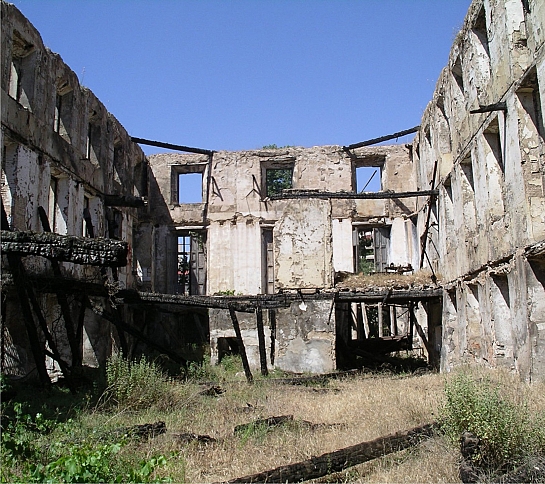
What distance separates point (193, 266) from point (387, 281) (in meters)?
9.62

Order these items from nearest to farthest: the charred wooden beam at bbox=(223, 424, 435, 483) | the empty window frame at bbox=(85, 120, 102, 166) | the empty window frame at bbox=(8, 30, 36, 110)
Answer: the charred wooden beam at bbox=(223, 424, 435, 483), the empty window frame at bbox=(8, 30, 36, 110), the empty window frame at bbox=(85, 120, 102, 166)

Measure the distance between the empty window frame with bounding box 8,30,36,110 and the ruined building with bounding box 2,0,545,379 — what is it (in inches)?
1.4

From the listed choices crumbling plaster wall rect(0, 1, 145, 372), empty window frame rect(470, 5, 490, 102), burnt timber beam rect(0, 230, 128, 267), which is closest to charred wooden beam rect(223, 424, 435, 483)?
burnt timber beam rect(0, 230, 128, 267)

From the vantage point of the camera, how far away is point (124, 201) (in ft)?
60.4

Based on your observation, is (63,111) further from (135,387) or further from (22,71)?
(135,387)

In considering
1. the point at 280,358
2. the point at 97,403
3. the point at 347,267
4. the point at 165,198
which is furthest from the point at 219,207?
the point at 97,403

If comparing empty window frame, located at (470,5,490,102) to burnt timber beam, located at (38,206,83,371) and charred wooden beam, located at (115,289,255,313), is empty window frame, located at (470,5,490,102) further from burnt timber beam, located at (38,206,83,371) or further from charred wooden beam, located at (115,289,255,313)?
burnt timber beam, located at (38,206,83,371)

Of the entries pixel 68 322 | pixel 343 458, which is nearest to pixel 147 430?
pixel 343 458

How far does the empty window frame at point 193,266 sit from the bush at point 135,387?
13084mm

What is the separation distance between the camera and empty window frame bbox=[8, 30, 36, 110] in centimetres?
1427

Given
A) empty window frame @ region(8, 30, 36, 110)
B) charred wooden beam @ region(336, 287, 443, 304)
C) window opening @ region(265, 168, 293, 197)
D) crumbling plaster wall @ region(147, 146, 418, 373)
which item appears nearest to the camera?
empty window frame @ region(8, 30, 36, 110)

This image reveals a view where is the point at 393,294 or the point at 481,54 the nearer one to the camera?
the point at 481,54

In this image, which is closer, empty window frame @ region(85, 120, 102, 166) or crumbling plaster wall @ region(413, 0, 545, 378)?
crumbling plaster wall @ region(413, 0, 545, 378)

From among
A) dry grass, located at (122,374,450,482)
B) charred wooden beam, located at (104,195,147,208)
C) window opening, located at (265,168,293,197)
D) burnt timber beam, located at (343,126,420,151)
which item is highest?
window opening, located at (265,168,293,197)
